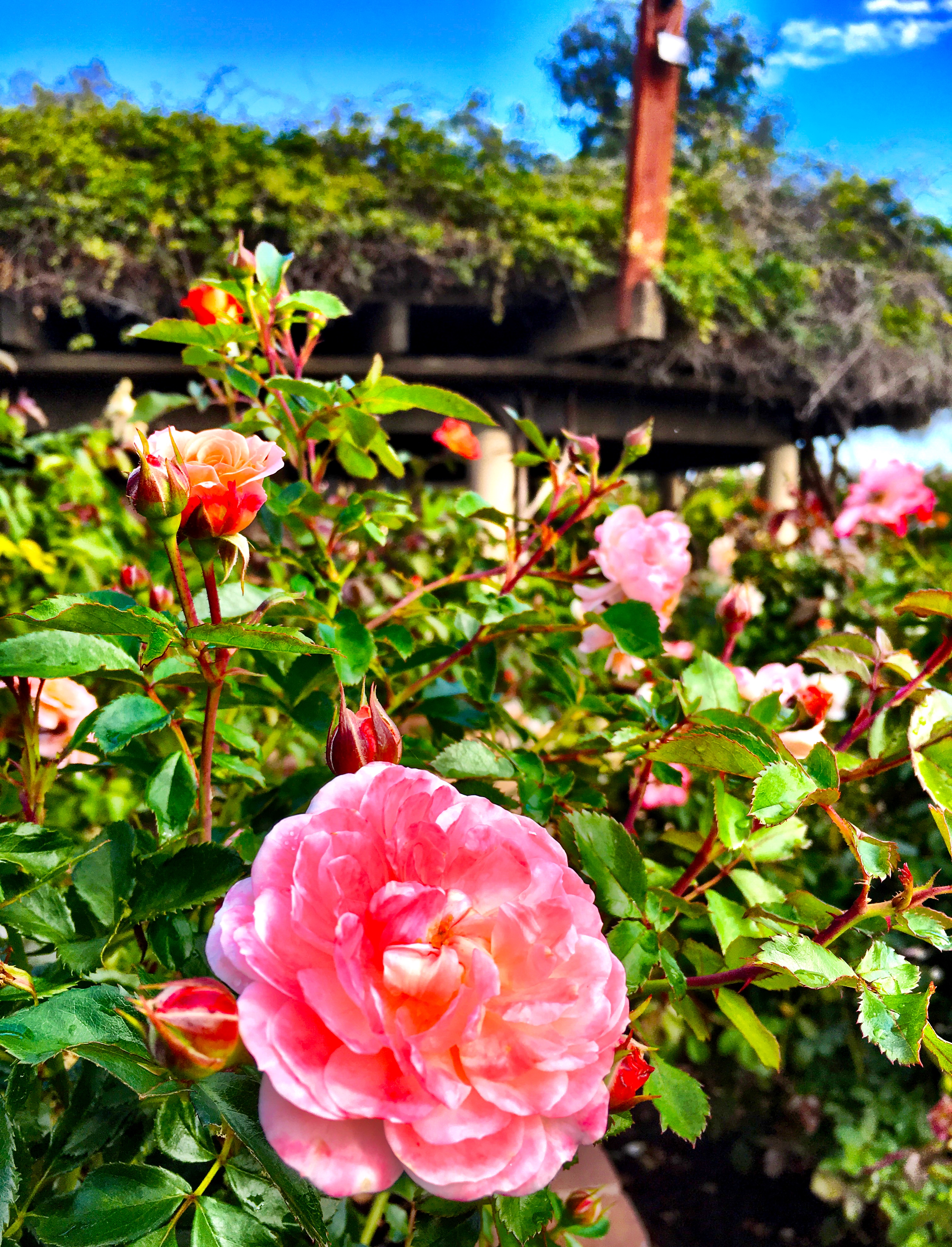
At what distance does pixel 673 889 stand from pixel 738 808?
0.11 meters

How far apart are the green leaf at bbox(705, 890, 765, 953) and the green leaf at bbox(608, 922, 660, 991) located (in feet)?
0.14

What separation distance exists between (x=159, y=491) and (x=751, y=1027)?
434 millimetres

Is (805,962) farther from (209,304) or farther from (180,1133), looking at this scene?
(209,304)

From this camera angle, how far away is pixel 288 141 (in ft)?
8.64

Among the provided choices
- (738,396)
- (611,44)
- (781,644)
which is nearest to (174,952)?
(781,644)

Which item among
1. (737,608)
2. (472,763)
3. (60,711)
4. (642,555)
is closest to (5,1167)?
(472,763)

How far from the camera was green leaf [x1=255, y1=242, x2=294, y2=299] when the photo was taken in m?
0.70

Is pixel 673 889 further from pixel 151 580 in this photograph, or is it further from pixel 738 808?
pixel 151 580

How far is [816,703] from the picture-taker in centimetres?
61

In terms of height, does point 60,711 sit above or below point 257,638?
below

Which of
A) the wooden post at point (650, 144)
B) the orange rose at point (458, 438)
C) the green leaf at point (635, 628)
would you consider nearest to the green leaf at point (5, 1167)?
the green leaf at point (635, 628)

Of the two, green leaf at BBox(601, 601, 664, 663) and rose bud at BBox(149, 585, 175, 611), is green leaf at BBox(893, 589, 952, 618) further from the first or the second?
rose bud at BBox(149, 585, 175, 611)

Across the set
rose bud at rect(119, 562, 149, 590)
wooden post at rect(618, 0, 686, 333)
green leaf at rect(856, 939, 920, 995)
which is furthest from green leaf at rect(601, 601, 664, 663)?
wooden post at rect(618, 0, 686, 333)

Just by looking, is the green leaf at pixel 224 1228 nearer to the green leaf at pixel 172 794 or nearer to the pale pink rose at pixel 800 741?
the green leaf at pixel 172 794
